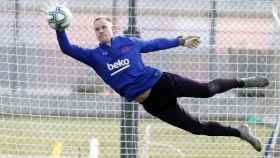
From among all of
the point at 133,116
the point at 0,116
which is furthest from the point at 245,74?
the point at 0,116

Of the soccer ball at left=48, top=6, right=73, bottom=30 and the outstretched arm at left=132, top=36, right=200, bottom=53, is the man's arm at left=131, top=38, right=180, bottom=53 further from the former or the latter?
the soccer ball at left=48, top=6, right=73, bottom=30

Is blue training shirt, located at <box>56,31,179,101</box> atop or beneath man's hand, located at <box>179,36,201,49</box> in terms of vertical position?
beneath

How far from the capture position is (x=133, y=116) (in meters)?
7.71

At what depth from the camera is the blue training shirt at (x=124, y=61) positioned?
20.3 ft

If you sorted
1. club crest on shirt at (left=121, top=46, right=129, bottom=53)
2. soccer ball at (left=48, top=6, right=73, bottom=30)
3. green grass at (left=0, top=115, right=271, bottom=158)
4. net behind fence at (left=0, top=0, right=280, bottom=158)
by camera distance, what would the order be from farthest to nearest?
green grass at (left=0, top=115, right=271, bottom=158) < net behind fence at (left=0, top=0, right=280, bottom=158) < club crest on shirt at (left=121, top=46, right=129, bottom=53) < soccer ball at (left=48, top=6, right=73, bottom=30)

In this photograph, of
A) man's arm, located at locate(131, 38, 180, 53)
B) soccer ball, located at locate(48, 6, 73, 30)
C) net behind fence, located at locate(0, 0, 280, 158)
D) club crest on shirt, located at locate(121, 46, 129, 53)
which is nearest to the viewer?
soccer ball, located at locate(48, 6, 73, 30)

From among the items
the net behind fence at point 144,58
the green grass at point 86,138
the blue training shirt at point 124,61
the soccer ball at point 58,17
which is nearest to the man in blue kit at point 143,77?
the blue training shirt at point 124,61

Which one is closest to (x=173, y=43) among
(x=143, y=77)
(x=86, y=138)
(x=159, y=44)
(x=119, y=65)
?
(x=159, y=44)

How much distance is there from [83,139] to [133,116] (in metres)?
1.28

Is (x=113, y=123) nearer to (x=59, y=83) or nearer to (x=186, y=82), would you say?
(x=59, y=83)

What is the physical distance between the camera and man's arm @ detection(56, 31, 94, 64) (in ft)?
20.4

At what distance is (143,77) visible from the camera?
20.4 ft

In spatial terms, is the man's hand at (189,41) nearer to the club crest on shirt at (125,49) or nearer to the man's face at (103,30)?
the club crest on shirt at (125,49)

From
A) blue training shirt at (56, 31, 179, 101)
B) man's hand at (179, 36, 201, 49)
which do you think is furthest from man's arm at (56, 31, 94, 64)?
man's hand at (179, 36, 201, 49)
